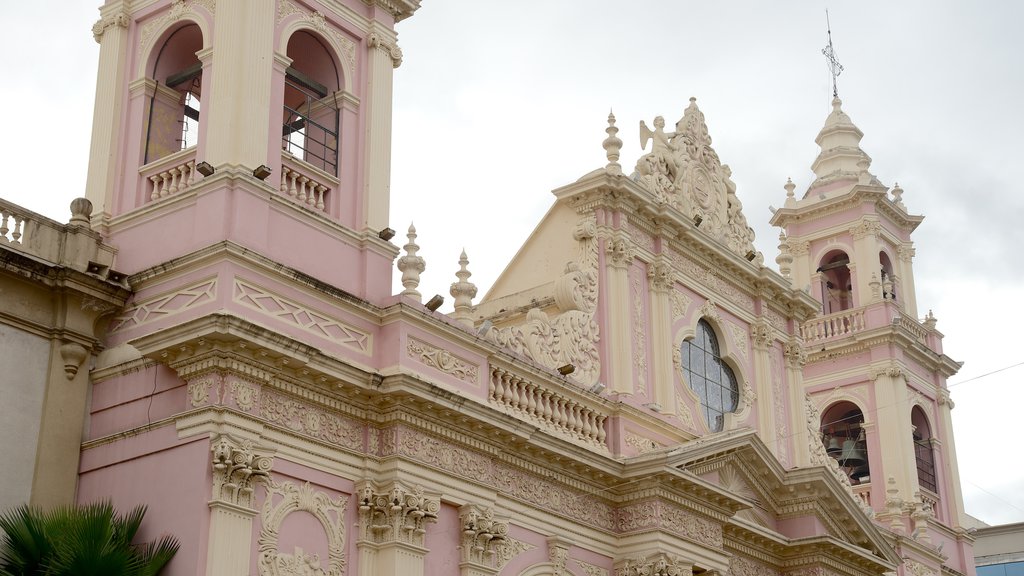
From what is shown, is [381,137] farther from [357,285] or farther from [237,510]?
[237,510]

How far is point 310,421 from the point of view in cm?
1512

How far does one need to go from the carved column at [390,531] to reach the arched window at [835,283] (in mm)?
16923

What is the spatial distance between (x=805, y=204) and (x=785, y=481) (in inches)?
423

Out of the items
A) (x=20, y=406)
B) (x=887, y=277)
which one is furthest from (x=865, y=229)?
(x=20, y=406)

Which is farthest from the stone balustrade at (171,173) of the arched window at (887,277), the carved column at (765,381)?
the arched window at (887,277)

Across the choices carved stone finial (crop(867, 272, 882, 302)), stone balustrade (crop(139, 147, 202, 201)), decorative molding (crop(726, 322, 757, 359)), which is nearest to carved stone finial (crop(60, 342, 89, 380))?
stone balustrade (crop(139, 147, 202, 201))

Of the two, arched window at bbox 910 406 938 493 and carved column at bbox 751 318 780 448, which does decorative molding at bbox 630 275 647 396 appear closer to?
carved column at bbox 751 318 780 448

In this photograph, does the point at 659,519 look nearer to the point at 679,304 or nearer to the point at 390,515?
the point at 679,304

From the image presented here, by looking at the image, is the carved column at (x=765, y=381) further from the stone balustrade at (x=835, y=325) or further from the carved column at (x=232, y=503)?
the carved column at (x=232, y=503)

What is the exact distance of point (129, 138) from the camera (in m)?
16.8

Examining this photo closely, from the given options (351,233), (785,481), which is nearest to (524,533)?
(351,233)

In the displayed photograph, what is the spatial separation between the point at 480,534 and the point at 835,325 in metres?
15.4

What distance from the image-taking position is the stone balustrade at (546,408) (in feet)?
57.6

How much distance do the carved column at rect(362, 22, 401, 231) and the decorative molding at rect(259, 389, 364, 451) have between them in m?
2.52
